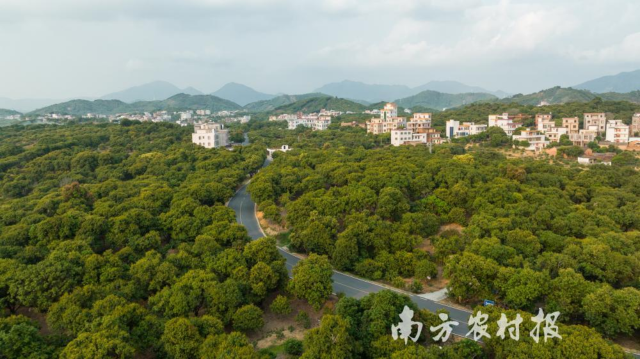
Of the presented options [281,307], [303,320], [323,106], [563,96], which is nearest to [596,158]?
[303,320]

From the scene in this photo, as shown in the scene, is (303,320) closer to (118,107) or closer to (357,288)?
(357,288)

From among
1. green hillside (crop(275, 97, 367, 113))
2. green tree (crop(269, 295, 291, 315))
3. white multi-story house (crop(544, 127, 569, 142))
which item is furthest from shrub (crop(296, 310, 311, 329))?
green hillside (crop(275, 97, 367, 113))

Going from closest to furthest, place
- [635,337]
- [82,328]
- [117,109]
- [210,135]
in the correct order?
[82,328] < [635,337] < [210,135] < [117,109]

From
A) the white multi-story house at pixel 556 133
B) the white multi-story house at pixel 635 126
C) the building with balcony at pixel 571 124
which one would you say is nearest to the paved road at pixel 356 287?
the white multi-story house at pixel 556 133

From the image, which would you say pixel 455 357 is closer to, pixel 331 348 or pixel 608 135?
pixel 331 348

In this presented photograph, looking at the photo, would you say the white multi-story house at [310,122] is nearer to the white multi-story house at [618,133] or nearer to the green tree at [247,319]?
the white multi-story house at [618,133]

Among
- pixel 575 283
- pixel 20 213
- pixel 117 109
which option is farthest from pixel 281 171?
pixel 117 109
